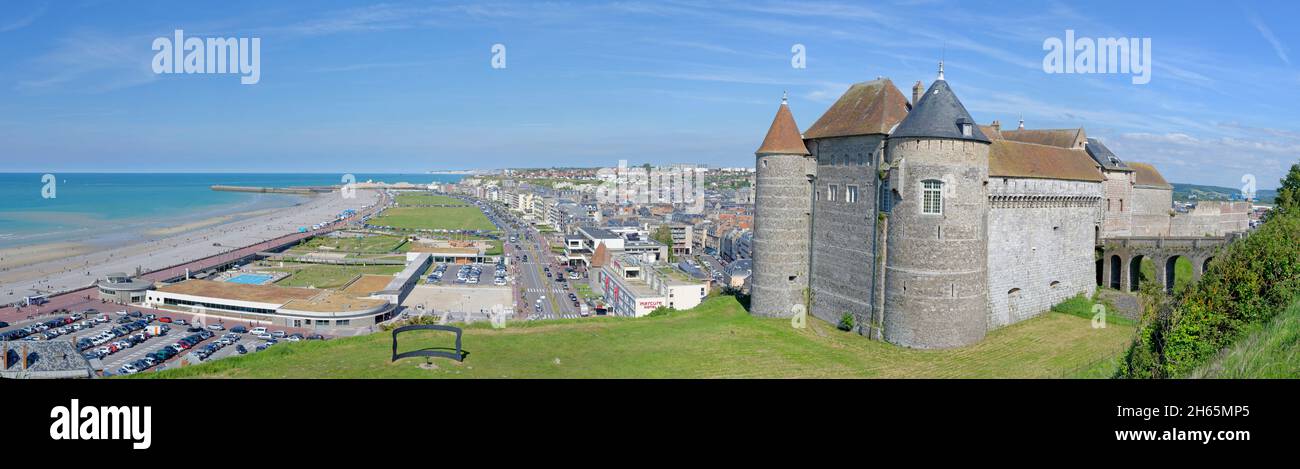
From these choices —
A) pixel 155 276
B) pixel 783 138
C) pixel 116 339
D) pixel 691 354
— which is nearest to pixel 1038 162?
pixel 783 138

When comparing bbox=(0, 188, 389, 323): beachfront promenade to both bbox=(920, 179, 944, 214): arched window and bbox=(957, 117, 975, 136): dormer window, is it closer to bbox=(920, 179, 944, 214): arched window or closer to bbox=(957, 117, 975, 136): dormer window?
bbox=(920, 179, 944, 214): arched window

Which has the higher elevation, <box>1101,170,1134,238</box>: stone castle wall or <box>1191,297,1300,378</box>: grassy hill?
<box>1101,170,1134,238</box>: stone castle wall

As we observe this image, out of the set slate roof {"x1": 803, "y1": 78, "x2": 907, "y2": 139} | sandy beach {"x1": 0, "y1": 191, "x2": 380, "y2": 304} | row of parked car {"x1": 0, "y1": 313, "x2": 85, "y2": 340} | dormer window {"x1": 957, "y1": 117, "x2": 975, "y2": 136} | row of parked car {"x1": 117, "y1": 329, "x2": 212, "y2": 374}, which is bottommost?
row of parked car {"x1": 117, "y1": 329, "x2": 212, "y2": 374}

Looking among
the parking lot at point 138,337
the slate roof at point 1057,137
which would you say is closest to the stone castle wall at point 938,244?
Result: the slate roof at point 1057,137

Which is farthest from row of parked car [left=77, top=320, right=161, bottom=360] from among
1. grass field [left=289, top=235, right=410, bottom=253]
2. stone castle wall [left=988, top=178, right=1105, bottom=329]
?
grass field [left=289, top=235, right=410, bottom=253]

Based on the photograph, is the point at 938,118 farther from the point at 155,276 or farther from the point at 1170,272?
the point at 155,276

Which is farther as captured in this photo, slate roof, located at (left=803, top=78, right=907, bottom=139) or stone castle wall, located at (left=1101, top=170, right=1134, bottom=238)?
stone castle wall, located at (left=1101, top=170, right=1134, bottom=238)
